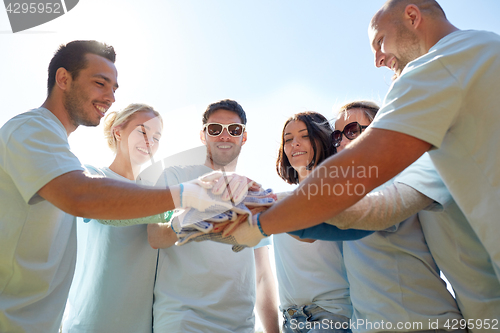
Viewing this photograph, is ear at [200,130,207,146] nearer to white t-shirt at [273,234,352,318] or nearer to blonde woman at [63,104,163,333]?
blonde woman at [63,104,163,333]

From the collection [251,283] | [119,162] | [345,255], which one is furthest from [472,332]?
[119,162]

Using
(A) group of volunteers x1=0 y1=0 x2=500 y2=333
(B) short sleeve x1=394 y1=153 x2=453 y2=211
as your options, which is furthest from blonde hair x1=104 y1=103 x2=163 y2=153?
(B) short sleeve x1=394 y1=153 x2=453 y2=211

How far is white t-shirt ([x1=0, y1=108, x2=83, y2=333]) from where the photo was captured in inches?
101

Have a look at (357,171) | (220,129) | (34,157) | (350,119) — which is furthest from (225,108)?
(357,171)

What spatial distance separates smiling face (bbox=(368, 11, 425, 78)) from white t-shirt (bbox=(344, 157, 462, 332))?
950mm

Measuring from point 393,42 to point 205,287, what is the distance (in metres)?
2.89

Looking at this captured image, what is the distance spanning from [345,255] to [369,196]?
2.54 ft

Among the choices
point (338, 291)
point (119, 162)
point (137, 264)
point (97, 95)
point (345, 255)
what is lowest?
point (338, 291)

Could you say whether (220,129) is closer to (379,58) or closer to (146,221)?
(146,221)

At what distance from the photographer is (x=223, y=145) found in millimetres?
4605

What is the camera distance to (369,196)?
258cm

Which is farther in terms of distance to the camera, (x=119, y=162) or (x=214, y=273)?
(x=119, y=162)

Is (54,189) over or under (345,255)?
over

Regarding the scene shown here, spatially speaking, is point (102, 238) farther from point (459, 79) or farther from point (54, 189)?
point (459, 79)
